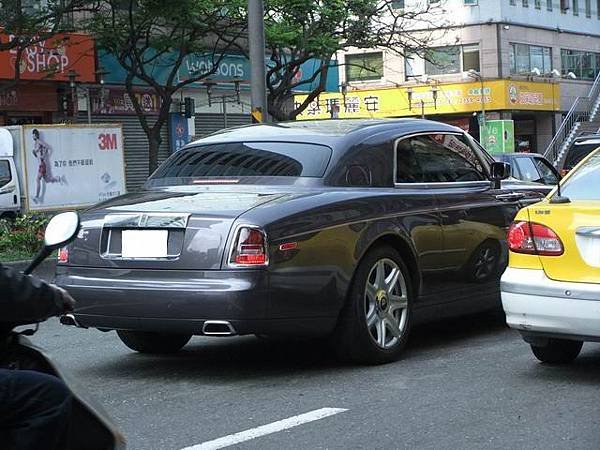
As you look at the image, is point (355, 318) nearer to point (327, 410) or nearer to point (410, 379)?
point (410, 379)

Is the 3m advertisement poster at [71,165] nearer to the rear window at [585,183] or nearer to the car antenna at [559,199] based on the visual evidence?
the rear window at [585,183]

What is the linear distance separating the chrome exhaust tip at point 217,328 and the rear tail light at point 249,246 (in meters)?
0.38

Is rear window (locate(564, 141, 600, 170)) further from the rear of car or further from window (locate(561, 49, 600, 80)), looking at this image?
window (locate(561, 49, 600, 80))

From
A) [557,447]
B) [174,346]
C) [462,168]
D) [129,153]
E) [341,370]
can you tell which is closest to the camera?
[557,447]

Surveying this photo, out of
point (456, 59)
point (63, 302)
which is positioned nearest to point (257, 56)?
point (63, 302)

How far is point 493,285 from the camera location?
300 inches

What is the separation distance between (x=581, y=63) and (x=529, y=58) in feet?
19.0

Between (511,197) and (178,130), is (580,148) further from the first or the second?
(178,130)

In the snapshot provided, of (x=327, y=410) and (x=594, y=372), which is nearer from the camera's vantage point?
(x=327, y=410)

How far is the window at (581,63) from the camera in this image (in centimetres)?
5381

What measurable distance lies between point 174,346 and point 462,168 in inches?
104

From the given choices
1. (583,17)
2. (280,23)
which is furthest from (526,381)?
(583,17)

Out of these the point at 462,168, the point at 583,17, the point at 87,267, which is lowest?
the point at 87,267

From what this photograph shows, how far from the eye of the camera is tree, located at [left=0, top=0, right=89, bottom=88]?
62.9ft
